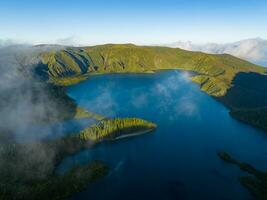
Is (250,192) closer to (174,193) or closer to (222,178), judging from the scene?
(222,178)

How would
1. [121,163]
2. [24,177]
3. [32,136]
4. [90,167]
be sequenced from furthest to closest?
[32,136]
[121,163]
[90,167]
[24,177]

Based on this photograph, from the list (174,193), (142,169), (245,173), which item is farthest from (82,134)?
(245,173)

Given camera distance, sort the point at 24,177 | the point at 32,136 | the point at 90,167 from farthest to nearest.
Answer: the point at 32,136 < the point at 90,167 < the point at 24,177

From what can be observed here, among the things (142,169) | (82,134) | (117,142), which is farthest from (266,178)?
(82,134)

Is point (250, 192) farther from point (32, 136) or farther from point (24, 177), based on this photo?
point (32, 136)

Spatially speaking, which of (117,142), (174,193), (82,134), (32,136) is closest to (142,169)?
(174,193)

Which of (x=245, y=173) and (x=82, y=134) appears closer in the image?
(x=245, y=173)

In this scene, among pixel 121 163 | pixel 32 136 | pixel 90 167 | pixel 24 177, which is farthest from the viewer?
pixel 32 136

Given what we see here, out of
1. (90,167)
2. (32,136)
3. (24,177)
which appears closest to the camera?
(24,177)

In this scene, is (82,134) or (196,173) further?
(82,134)
